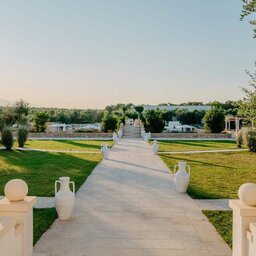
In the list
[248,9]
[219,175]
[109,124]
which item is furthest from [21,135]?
[248,9]

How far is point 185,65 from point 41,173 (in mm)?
20406

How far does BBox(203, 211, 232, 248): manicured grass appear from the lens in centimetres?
564

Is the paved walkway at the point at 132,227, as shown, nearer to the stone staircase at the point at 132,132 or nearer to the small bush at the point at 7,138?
the small bush at the point at 7,138

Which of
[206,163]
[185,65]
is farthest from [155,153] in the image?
[185,65]

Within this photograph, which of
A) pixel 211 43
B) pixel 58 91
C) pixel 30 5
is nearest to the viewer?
pixel 30 5

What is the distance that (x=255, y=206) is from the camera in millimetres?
4066

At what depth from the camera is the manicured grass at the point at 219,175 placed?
9227 mm

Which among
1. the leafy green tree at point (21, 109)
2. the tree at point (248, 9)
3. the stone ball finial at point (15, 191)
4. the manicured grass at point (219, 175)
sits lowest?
the manicured grass at point (219, 175)

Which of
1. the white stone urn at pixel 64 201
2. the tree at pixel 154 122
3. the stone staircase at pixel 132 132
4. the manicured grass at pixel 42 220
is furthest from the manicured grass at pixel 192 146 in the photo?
the white stone urn at pixel 64 201

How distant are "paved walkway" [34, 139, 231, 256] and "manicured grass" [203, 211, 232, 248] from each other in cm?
11

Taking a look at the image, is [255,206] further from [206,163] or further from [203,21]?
[203,21]

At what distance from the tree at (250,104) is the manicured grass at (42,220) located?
3.84m

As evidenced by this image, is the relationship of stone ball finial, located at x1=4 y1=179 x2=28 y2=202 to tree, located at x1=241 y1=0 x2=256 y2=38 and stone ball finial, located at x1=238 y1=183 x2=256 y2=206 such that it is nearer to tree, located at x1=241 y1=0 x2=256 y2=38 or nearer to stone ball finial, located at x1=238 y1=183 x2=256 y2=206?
stone ball finial, located at x1=238 y1=183 x2=256 y2=206

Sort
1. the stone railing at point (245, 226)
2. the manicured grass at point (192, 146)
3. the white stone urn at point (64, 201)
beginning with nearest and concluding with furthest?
the stone railing at point (245, 226) → the white stone urn at point (64, 201) → the manicured grass at point (192, 146)
